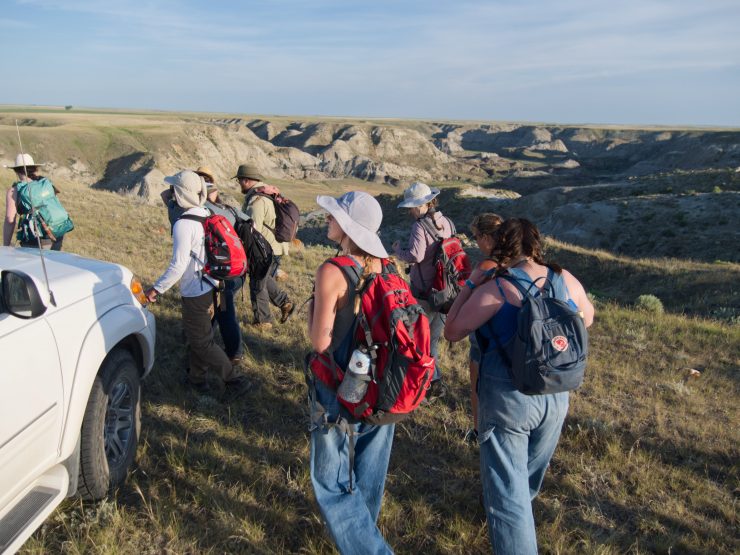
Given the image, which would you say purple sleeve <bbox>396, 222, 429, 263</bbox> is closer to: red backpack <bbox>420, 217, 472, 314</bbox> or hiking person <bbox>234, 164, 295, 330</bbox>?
red backpack <bbox>420, 217, 472, 314</bbox>

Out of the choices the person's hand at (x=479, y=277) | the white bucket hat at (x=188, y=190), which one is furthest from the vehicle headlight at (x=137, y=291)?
the person's hand at (x=479, y=277)

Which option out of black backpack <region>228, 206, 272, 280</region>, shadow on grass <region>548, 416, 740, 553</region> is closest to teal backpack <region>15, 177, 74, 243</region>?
black backpack <region>228, 206, 272, 280</region>

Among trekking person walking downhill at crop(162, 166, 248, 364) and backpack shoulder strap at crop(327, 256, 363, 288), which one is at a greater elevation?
backpack shoulder strap at crop(327, 256, 363, 288)

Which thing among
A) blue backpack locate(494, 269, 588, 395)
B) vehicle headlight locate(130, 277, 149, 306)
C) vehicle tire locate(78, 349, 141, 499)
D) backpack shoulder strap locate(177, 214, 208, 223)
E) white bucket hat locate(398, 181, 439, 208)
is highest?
white bucket hat locate(398, 181, 439, 208)

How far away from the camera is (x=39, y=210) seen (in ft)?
20.2

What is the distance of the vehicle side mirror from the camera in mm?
2430

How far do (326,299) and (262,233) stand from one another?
391 cm

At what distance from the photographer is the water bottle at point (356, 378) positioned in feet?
7.97

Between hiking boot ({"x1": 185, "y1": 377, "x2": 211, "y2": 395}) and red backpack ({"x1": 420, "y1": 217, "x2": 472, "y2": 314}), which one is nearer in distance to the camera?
red backpack ({"x1": 420, "y1": 217, "x2": 472, "y2": 314})

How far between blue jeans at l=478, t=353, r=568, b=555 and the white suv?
2208 millimetres

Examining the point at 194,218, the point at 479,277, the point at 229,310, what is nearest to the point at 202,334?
the point at 229,310

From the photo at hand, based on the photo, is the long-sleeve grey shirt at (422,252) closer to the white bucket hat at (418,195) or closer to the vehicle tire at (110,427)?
the white bucket hat at (418,195)

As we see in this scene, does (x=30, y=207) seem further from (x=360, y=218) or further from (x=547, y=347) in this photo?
(x=547, y=347)

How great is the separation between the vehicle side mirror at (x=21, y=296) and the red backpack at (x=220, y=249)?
5.77 ft
